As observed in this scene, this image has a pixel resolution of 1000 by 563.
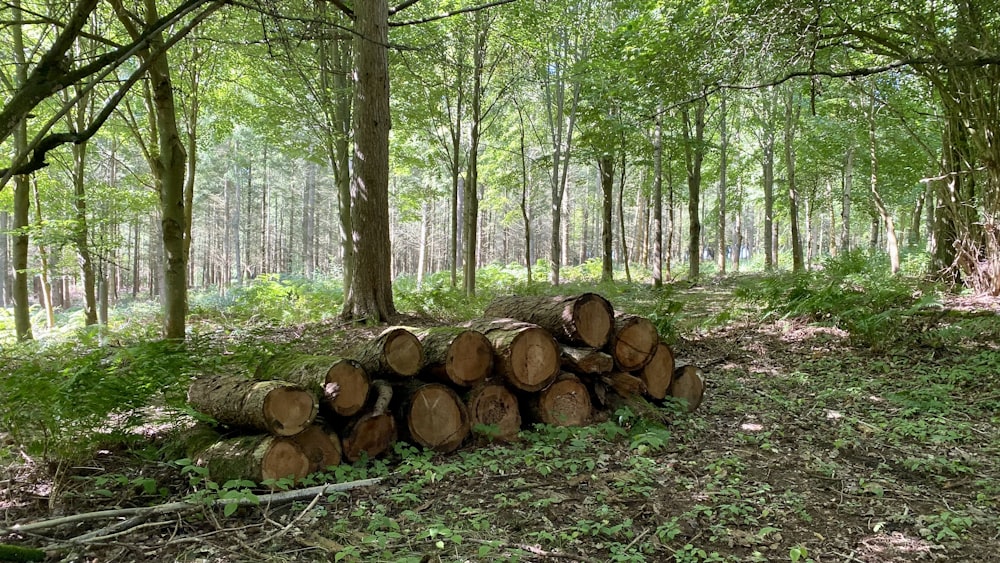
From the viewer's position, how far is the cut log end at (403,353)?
405cm

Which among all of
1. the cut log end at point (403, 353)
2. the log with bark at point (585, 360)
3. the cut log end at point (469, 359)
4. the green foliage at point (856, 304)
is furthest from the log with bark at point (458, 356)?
the green foliage at point (856, 304)

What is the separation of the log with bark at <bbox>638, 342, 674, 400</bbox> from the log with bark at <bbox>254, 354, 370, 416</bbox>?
103 inches

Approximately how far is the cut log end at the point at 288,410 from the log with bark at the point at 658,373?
299 centimetres

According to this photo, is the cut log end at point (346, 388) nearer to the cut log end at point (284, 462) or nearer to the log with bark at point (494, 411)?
the cut log end at point (284, 462)

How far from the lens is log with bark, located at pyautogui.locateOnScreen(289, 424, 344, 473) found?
3535 millimetres

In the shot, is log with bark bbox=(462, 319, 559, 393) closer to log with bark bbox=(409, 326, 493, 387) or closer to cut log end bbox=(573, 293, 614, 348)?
log with bark bbox=(409, 326, 493, 387)

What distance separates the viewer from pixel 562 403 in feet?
14.8

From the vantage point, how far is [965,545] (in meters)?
2.68

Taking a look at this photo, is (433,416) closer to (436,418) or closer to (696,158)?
(436,418)

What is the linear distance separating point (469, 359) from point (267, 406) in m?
1.54

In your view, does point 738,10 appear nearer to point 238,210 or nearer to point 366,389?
point 366,389

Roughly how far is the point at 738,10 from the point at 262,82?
10837mm

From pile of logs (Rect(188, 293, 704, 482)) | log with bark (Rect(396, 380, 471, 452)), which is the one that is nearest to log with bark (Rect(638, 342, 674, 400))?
pile of logs (Rect(188, 293, 704, 482))

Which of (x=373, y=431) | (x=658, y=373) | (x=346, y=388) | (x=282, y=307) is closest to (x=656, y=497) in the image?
(x=658, y=373)
